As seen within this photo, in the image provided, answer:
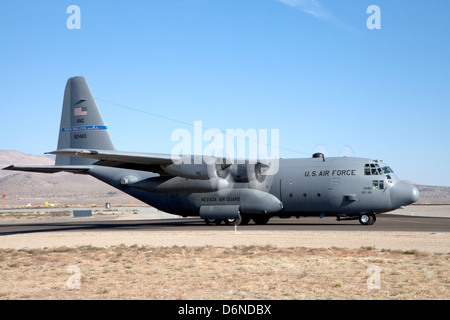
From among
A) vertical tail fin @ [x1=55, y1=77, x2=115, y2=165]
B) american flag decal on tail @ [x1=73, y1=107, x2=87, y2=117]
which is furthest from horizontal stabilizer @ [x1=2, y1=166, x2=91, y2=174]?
american flag decal on tail @ [x1=73, y1=107, x2=87, y2=117]

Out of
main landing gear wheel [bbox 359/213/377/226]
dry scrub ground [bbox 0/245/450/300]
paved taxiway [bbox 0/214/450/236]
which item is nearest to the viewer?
dry scrub ground [bbox 0/245/450/300]

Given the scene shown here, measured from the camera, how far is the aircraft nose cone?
96.2 feet

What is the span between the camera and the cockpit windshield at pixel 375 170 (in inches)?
1192

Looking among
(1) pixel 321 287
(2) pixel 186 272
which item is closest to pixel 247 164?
(2) pixel 186 272

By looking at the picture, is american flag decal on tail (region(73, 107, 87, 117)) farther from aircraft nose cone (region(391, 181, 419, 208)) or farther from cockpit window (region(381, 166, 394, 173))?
aircraft nose cone (region(391, 181, 419, 208))

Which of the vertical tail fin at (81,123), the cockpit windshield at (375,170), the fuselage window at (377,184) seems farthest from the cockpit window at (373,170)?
the vertical tail fin at (81,123)

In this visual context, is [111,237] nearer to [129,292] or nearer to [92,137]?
[92,137]

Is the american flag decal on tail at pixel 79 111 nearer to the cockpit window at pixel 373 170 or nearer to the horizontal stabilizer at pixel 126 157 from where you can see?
the horizontal stabilizer at pixel 126 157

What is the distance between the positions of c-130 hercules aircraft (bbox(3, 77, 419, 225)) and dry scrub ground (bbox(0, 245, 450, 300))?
11318mm

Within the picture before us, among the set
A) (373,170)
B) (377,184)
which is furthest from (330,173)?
(377,184)

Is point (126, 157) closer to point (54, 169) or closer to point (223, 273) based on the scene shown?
point (54, 169)
